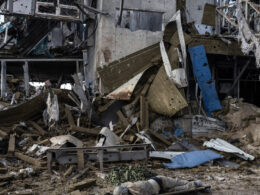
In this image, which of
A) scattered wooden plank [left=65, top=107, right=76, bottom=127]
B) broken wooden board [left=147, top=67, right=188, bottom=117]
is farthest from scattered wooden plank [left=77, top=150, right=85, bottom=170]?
broken wooden board [left=147, top=67, right=188, bottom=117]

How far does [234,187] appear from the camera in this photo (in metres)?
6.93

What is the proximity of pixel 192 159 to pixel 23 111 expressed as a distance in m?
6.81

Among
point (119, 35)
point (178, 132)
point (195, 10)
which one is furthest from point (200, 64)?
point (119, 35)

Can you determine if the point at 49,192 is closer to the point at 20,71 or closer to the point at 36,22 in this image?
the point at 36,22

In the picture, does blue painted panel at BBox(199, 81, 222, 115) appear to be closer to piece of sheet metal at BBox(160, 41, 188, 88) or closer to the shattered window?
piece of sheet metal at BBox(160, 41, 188, 88)

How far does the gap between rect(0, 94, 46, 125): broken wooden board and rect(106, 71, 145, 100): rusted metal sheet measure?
288 centimetres

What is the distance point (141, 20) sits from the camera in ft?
45.8

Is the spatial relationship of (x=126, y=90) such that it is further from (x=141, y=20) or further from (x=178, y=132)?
(x=141, y=20)

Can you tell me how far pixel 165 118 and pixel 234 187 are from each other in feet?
19.5

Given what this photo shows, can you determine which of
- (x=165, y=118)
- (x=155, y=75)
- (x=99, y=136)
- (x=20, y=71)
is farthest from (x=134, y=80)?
(x=20, y=71)

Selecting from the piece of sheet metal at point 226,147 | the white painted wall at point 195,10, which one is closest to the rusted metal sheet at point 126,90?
the piece of sheet metal at point 226,147

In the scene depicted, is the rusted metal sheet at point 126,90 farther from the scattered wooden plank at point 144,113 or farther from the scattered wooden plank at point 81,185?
the scattered wooden plank at point 81,185

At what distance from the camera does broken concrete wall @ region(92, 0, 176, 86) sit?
519 inches

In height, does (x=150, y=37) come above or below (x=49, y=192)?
above
